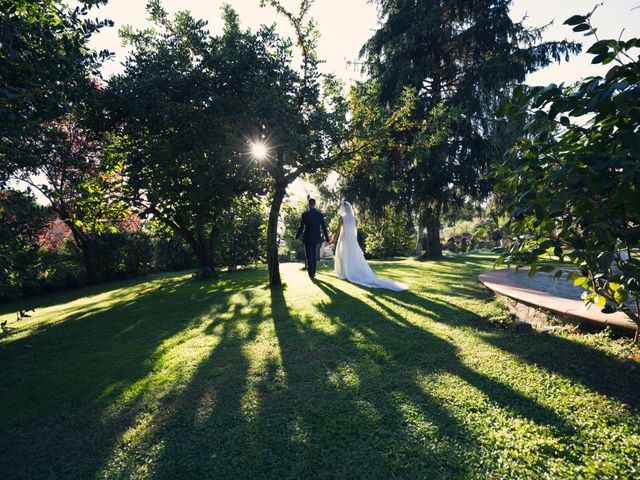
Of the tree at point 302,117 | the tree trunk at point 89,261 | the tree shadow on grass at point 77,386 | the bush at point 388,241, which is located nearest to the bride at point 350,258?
the tree at point 302,117

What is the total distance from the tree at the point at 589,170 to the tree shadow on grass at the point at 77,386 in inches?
144

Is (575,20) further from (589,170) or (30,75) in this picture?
(30,75)

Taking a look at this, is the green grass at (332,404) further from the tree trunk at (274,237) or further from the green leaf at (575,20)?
the tree trunk at (274,237)

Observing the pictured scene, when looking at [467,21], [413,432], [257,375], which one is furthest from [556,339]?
[467,21]

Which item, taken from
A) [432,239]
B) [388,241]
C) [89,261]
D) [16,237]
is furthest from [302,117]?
[388,241]

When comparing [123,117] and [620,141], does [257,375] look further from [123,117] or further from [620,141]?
[123,117]

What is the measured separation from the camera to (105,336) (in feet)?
18.3

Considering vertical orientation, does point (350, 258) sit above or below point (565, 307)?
above

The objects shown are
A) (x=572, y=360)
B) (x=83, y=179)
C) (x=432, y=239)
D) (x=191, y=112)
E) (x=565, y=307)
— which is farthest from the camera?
(x=432, y=239)

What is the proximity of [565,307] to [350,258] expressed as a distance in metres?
5.79

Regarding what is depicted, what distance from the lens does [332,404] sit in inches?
106

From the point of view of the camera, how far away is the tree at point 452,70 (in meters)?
14.5

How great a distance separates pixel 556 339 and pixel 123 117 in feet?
30.2

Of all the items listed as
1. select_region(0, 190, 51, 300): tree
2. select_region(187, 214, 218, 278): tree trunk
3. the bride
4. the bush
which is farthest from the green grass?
the bush
